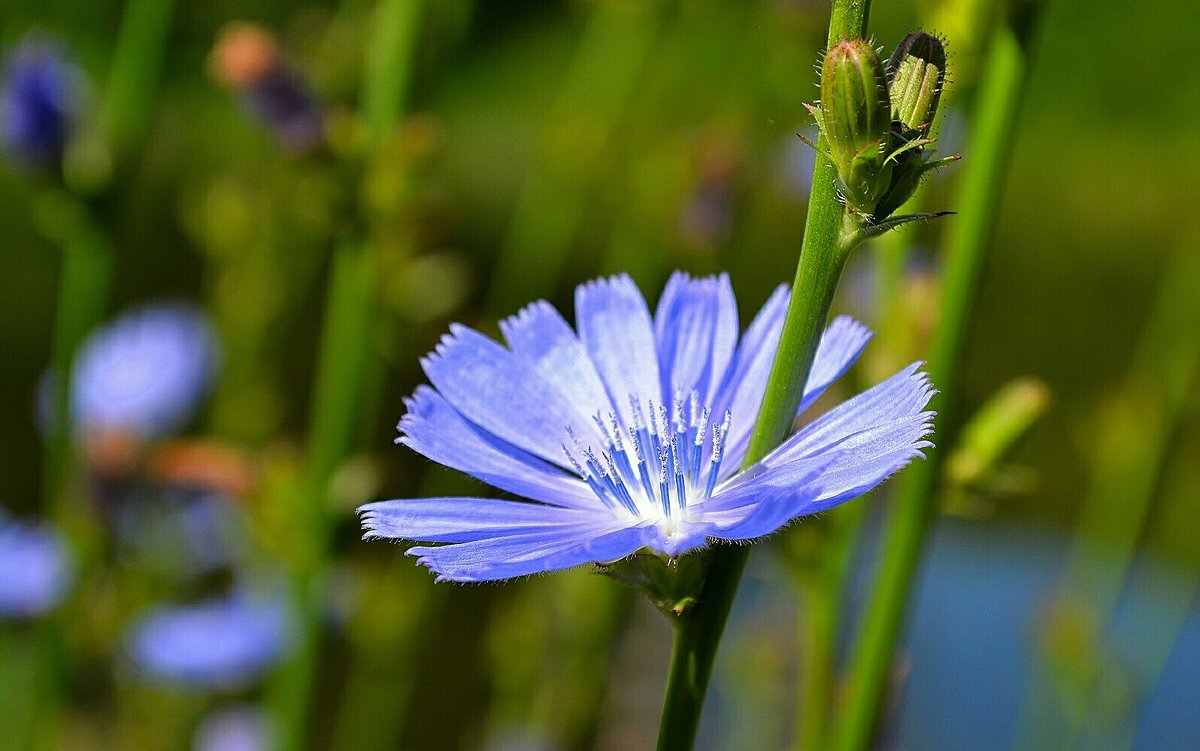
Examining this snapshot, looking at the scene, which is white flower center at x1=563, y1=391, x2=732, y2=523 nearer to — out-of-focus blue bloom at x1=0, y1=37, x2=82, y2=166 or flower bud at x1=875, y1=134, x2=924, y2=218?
flower bud at x1=875, y1=134, x2=924, y2=218

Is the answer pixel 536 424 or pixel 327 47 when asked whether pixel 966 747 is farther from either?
pixel 536 424

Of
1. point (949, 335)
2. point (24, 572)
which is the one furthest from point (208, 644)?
point (949, 335)

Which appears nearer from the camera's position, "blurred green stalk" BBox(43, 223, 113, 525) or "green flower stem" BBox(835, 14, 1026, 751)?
"green flower stem" BBox(835, 14, 1026, 751)

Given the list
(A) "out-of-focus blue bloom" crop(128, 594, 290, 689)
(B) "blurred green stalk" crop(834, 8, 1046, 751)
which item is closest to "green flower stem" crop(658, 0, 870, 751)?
(B) "blurred green stalk" crop(834, 8, 1046, 751)

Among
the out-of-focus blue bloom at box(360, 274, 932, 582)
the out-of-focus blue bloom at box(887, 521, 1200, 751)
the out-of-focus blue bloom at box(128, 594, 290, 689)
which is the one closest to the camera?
the out-of-focus blue bloom at box(360, 274, 932, 582)

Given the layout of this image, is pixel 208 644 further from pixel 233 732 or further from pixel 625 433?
pixel 625 433

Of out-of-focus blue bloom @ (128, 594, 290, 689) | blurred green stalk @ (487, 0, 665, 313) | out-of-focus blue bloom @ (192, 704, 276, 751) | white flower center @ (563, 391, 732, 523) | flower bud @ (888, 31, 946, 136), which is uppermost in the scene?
blurred green stalk @ (487, 0, 665, 313)
